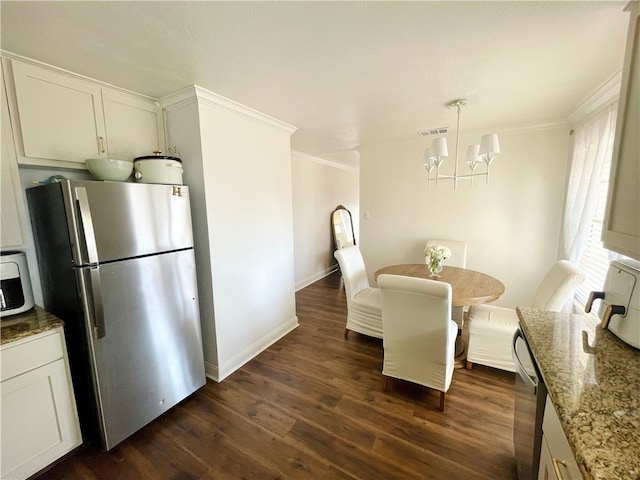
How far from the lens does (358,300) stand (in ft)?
8.63

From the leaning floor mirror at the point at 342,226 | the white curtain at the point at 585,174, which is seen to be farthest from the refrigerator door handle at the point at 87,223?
the leaning floor mirror at the point at 342,226

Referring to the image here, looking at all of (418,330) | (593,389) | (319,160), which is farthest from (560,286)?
(319,160)

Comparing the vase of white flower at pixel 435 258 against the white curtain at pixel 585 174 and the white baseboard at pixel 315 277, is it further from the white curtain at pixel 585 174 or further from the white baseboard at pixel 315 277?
the white baseboard at pixel 315 277

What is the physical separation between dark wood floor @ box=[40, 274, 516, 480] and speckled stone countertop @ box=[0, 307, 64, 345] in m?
0.83

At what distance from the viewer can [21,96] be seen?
1.44m

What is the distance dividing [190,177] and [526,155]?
352 centimetres

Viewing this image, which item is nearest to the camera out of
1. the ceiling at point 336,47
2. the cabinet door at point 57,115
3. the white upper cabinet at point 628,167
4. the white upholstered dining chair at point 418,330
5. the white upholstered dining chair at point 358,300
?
the white upper cabinet at point 628,167

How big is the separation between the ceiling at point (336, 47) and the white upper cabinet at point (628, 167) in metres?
0.34

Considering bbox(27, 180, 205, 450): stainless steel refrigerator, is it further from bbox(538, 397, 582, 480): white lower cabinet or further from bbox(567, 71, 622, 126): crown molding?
bbox(567, 71, 622, 126): crown molding

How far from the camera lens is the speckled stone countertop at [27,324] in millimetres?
1281

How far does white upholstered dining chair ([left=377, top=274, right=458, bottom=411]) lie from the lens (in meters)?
1.62

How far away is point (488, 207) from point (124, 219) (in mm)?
3630

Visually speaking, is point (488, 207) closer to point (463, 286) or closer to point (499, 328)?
point (463, 286)

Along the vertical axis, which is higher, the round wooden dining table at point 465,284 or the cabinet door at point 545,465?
the round wooden dining table at point 465,284
